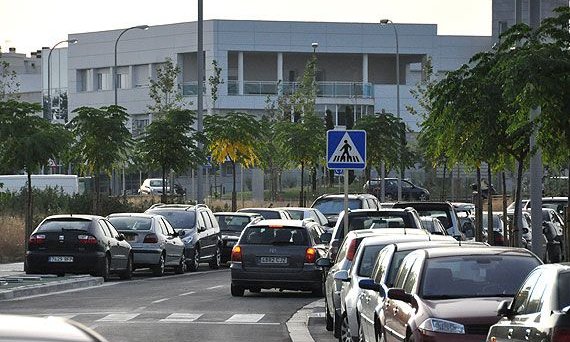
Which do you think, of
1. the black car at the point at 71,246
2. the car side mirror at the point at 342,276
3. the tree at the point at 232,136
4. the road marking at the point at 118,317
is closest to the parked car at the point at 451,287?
the car side mirror at the point at 342,276

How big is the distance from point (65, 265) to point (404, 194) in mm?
57910

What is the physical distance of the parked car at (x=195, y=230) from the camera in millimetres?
40344

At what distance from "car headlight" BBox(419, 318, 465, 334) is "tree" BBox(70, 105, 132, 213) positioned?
35.0m

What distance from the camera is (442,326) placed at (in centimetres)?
1368

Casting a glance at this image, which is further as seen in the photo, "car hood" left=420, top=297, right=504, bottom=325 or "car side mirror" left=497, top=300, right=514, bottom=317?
"car hood" left=420, top=297, right=504, bottom=325

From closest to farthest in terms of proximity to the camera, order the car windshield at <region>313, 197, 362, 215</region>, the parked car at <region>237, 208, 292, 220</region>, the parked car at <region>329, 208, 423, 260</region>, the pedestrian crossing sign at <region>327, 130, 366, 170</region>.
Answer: the parked car at <region>329, 208, 423, 260</region>, the pedestrian crossing sign at <region>327, 130, 366, 170</region>, the parked car at <region>237, 208, 292, 220</region>, the car windshield at <region>313, 197, 362, 215</region>

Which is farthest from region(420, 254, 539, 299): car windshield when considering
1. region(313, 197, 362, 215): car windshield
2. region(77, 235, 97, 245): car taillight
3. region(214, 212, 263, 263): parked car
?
region(313, 197, 362, 215): car windshield

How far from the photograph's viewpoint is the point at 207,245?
4153cm

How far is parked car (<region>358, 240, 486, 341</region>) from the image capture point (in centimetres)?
1630

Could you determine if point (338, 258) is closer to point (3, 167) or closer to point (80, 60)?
point (3, 167)

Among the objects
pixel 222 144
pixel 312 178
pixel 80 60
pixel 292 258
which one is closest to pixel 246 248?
pixel 292 258

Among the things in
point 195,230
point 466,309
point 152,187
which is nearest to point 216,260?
point 195,230

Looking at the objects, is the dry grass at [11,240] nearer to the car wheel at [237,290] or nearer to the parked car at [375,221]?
the car wheel at [237,290]

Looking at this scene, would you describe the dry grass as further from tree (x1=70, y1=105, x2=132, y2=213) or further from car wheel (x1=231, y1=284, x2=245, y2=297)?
car wheel (x1=231, y1=284, x2=245, y2=297)
